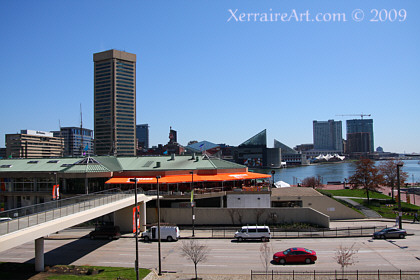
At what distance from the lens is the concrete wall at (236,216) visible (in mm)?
44219

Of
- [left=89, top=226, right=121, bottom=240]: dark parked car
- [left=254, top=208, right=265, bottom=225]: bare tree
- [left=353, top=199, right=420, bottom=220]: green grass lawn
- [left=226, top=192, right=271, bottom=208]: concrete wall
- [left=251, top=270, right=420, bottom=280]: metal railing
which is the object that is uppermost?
[left=226, top=192, right=271, bottom=208]: concrete wall

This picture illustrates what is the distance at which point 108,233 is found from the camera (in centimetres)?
3872

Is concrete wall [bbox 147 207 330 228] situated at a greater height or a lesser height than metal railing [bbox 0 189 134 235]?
lesser

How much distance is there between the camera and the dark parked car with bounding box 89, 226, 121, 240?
3859 centimetres

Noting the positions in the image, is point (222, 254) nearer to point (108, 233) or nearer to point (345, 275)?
point (345, 275)

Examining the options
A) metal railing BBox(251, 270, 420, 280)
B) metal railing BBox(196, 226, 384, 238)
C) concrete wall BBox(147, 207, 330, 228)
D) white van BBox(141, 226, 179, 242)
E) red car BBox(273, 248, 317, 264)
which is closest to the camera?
metal railing BBox(251, 270, 420, 280)

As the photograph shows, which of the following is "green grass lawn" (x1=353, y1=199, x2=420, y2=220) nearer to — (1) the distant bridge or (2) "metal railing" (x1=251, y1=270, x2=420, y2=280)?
(2) "metal railing" (x1=251, y1=270, x2=420, y2=280)

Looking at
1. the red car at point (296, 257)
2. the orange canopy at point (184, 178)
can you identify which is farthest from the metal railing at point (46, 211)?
the red car at point (296, 257)

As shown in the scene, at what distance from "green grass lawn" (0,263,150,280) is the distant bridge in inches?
42.2

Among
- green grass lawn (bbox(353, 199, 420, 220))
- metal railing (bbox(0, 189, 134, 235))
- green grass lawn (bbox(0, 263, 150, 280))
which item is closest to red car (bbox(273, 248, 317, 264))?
green grass lawn (bbox(0, 263, 150, 280))

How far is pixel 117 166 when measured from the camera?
183 feet

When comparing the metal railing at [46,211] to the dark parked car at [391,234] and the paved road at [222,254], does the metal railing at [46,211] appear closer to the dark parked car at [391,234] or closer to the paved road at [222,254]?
the paved road at [222,254]

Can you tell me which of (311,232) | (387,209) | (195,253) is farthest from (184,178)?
(387,209)

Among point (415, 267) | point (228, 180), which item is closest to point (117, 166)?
point (228, 180)
